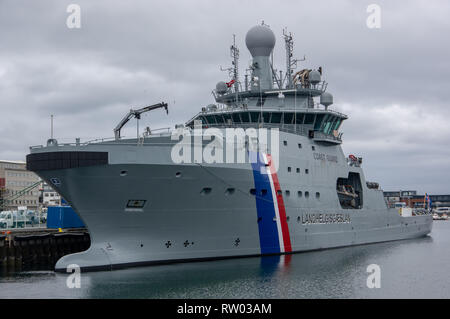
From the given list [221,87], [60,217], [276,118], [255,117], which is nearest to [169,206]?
[255,117]

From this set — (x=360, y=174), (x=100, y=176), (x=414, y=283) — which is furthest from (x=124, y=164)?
(x=360, y=174)

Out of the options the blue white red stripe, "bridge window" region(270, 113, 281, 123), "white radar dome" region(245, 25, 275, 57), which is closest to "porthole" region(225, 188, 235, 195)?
the blue white red stripe

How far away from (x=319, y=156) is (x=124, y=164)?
12381 millimetres

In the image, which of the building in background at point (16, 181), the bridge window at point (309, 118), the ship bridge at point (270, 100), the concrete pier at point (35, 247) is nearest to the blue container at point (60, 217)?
the concrete pier at point (35, 247)

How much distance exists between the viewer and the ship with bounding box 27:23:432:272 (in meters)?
20.4

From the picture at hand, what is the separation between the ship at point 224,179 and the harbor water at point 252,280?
3.16ft

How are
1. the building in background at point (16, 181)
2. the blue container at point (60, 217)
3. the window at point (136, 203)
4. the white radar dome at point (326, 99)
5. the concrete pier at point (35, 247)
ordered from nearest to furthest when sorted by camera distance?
the window at point (136, 203)
the concrete pier at point (35, 247)
the white radar dome at point (326, 99)
the blue container at point (60, 217)
the building in background at point (16, 181)

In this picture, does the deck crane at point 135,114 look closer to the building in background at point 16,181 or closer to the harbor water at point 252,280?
the harbor water at point 252,280

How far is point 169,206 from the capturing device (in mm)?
21125

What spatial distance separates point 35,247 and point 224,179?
11686 millimetres

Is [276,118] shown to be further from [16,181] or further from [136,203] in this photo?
[16,181]

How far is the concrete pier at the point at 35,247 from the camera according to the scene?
25984mm

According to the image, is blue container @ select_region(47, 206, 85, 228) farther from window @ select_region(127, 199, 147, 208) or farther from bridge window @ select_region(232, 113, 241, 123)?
window @ select_region(127, 199, 147, 208)

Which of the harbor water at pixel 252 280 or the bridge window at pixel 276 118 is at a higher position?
the bridge window at pixel 276 118
